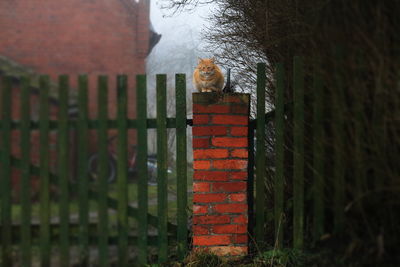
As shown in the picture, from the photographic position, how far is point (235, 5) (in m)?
4.24

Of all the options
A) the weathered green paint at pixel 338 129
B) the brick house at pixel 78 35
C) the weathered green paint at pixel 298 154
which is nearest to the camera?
the weathered green paint at pixel 338 129

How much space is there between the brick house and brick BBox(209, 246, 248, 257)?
989 centimetres

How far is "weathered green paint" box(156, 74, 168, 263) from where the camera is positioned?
11.1ft

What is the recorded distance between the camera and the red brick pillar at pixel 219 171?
3367mm

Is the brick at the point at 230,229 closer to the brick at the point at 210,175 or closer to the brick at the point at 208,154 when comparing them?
the brick at the point at 210,175

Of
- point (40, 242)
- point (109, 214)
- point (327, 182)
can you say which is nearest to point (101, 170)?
point (109, 214)

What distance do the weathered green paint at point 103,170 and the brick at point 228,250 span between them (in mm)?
854

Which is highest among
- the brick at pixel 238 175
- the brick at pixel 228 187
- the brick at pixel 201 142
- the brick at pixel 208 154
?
the brick at pixel 201 142

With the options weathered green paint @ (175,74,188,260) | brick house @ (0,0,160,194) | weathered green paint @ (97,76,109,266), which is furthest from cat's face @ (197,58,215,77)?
brick house @ (0,0,160,194)

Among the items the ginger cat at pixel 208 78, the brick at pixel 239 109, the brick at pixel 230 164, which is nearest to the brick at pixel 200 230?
the brick at pixel 230 164

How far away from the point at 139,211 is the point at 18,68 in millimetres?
7436

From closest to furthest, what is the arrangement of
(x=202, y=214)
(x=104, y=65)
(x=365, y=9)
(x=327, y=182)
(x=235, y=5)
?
(x=365, y=9) < (x=327, y=182) < (x=202, y=214) < (x=235, y=5) < (x=104, y=65)

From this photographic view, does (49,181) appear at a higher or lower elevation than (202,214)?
higher

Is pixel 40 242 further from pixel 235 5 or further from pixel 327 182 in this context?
pixel 235 5
